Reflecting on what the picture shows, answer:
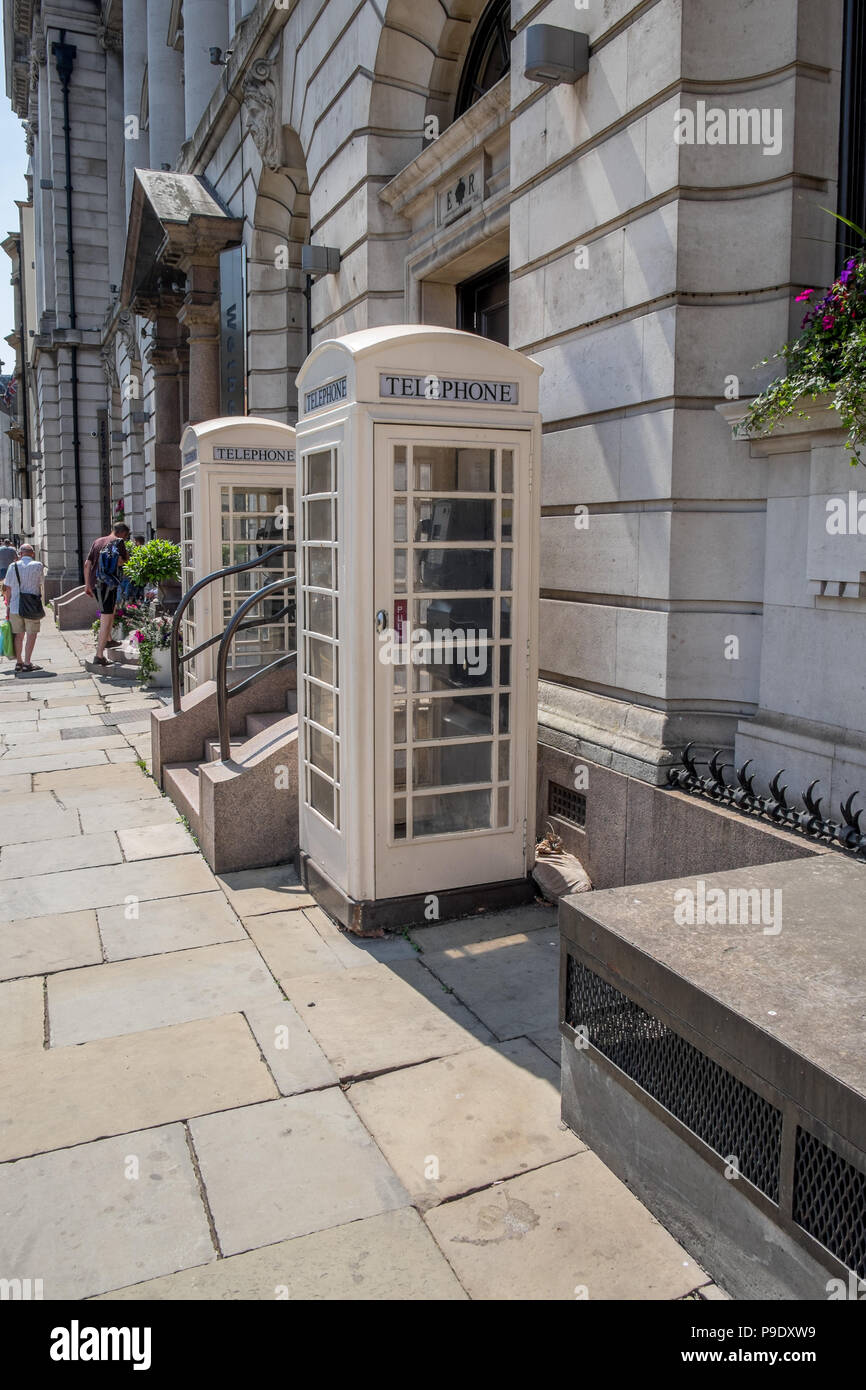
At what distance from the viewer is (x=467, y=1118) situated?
4.02m

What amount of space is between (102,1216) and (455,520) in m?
3.66

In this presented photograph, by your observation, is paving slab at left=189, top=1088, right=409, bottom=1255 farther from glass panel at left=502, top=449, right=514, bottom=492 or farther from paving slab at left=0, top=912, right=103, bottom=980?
glass panel at left=502, top=449, right=514, bottom=492

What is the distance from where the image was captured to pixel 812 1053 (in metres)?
2.70

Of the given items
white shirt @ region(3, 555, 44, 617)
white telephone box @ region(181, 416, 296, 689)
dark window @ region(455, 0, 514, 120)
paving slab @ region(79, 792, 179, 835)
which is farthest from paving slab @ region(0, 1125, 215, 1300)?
white shirt @ region(3, 555, 44, 617)

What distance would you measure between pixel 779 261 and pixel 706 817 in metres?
2.82

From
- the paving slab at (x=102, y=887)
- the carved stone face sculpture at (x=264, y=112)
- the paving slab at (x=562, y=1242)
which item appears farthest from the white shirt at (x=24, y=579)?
the paving slab at (x=562, y=1242)

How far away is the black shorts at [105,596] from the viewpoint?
53.5 ft

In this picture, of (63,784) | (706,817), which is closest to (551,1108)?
(706,817)

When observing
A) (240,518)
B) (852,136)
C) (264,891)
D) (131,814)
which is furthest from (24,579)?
(852,136)

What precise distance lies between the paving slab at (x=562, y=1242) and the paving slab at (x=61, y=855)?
4447 mm

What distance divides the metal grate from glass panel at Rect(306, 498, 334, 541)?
2200 mm

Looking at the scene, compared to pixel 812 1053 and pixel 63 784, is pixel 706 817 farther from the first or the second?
pixel 63 784

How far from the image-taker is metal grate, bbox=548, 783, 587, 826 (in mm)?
6609

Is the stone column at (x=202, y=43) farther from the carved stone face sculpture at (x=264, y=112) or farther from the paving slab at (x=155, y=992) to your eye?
the paving slab at (x=155, y=992)
